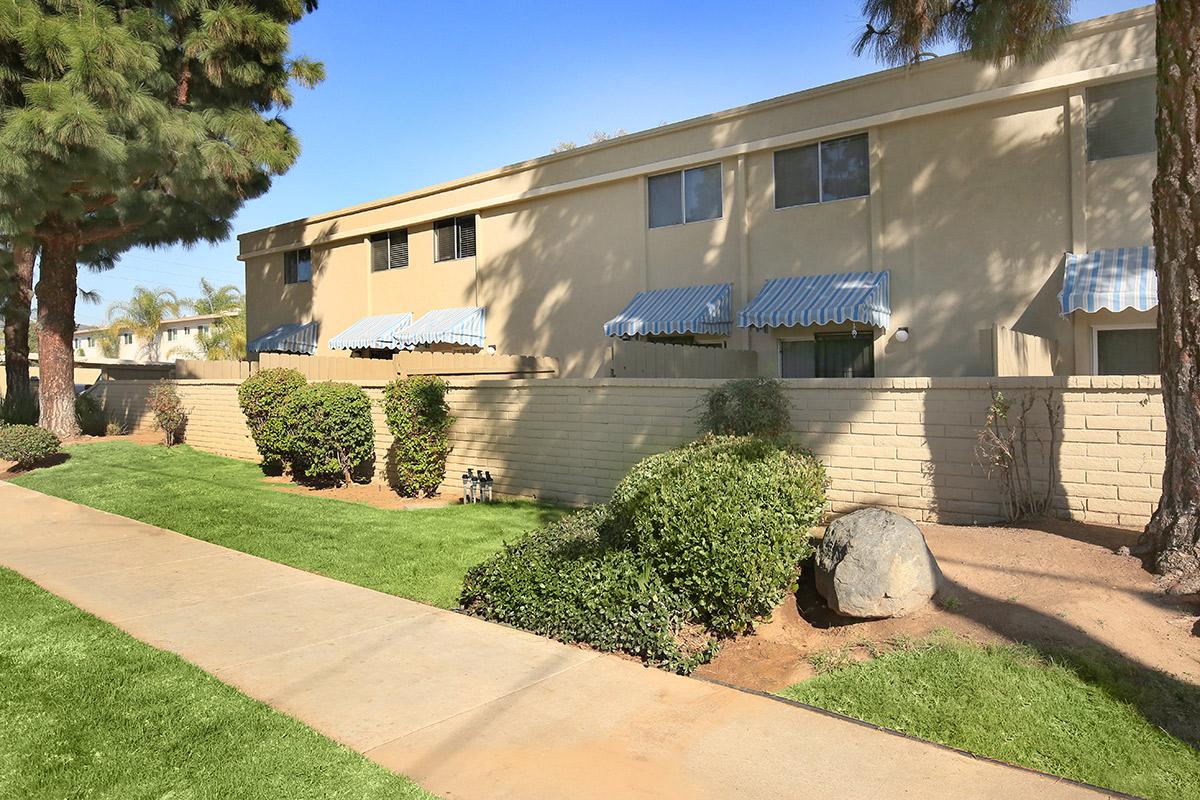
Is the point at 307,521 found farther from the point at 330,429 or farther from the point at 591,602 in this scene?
the point at 591,602

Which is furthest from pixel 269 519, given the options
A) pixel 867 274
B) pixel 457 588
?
pixel 867 274

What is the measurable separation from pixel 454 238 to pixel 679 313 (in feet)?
27.1

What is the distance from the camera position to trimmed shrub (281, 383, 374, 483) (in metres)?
13.5

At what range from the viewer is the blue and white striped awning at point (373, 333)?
22359 mm

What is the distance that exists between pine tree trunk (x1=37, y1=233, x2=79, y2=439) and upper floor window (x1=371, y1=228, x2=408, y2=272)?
24.5 ft

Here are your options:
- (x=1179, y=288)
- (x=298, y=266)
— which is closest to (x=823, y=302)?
(x=1179, y=288)

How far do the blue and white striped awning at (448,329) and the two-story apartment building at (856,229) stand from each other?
0.06 m

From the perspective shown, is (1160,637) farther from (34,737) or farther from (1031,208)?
(1031,208)

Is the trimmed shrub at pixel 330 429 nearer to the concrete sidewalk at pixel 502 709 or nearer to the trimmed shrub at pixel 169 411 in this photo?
the concrete sidewalk at pixel 502 709

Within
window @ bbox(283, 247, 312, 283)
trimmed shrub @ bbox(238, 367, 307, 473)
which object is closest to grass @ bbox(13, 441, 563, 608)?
trimmed shrub @ bbox(238, 367, 307, 473)

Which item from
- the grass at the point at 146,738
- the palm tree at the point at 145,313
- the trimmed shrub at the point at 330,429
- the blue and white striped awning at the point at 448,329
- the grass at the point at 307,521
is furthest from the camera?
the palm tree at the point at 145,313

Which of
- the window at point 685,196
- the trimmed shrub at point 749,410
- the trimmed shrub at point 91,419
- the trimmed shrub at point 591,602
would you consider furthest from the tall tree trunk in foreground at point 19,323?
the trimmed shrub at point 591,602

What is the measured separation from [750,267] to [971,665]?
11.8 m

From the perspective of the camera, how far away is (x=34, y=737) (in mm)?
4152
